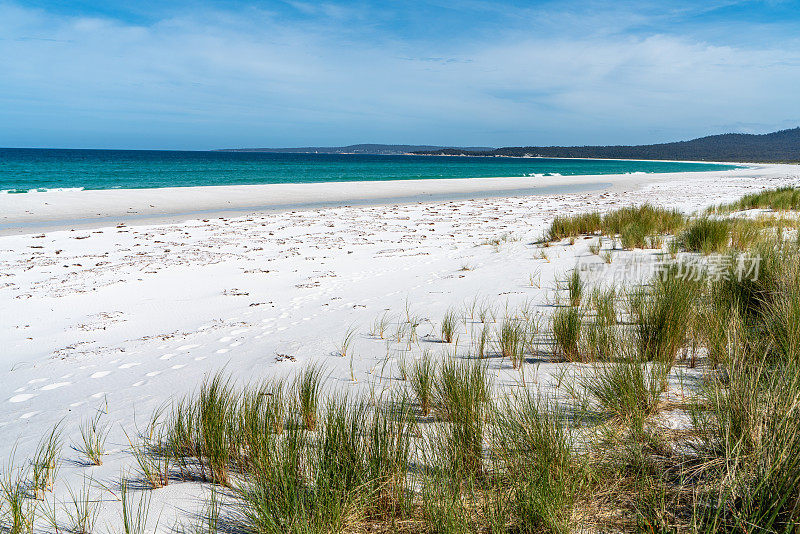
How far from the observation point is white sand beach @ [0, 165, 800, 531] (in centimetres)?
314

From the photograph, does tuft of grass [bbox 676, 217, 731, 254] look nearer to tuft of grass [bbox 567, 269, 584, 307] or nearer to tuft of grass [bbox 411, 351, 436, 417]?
tuft of grass [bbox 567, 269, 584, 307]

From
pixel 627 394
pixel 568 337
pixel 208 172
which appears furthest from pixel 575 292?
pixel 208 172

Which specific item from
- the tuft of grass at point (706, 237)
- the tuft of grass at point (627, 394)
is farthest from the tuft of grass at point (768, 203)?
the tuft of grass at point (627, 394)

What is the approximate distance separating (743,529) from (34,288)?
776 centimetres

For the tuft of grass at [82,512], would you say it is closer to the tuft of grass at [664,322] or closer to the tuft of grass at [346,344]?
the tuft of grass at [346,344]

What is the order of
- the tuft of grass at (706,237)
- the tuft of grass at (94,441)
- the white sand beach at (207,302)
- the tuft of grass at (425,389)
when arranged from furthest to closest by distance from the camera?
the tuft of grass at (706,237) → the white sand beach at (207,302) → the tuft of grass at (425,389) → the tuft of grass at (94,441)

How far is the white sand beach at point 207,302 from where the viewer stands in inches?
123

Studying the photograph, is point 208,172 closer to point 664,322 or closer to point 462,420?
point 664,322

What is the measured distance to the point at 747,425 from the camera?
170cm

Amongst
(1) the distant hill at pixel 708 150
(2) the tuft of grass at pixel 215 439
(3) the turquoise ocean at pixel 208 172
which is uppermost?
(1) the distant hill at pixel 708 150

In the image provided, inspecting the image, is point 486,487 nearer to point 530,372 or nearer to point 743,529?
point 743,529

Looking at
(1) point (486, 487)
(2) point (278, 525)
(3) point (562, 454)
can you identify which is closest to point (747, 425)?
(3) point (562, 454)

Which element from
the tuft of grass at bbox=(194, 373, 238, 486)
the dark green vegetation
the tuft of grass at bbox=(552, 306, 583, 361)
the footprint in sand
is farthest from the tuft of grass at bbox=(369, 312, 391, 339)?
the dark green vegetation

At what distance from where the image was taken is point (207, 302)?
5777mm
